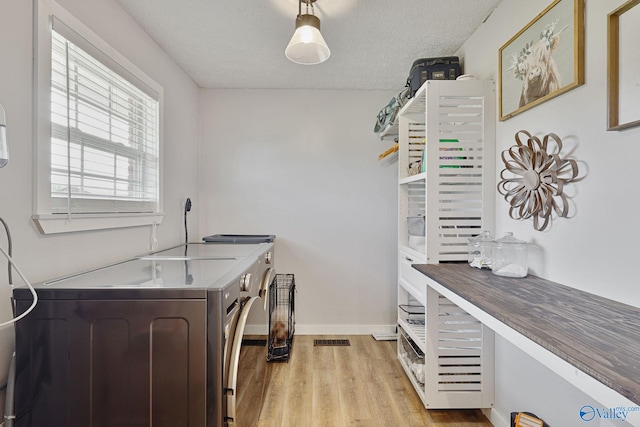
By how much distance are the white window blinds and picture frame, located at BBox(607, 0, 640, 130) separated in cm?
208

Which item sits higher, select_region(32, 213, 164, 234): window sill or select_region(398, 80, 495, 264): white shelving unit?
select_region(398, 80, 495, 264): white shelving unit

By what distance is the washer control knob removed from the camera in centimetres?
139

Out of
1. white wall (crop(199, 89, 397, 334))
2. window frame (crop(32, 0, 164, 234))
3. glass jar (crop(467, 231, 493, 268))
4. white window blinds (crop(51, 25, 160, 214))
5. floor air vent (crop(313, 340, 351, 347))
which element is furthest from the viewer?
white wall (crop(199, 89, 397, 334))

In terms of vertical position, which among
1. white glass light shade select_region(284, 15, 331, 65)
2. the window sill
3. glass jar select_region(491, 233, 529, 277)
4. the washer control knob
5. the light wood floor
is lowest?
the light wood floor

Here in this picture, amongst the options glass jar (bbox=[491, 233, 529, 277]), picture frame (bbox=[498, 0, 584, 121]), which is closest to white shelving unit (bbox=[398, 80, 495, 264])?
picture frame (bbox=[498, 0, 584, 121])

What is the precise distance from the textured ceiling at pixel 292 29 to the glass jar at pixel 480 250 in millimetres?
1294

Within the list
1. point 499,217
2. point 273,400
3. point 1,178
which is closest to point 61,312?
point 1,178

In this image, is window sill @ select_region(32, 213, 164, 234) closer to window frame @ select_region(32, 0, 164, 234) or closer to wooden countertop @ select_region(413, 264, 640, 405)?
window frame @ select_region(32, 0, 164, 234)

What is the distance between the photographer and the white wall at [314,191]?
3.00 metres

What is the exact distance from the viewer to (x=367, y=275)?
3.01 metres

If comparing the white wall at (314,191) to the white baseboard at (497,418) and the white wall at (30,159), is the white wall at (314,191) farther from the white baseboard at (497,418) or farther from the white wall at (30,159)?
the white baseboard at (497,418)

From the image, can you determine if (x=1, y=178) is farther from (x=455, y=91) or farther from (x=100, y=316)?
(x=455, y=91)

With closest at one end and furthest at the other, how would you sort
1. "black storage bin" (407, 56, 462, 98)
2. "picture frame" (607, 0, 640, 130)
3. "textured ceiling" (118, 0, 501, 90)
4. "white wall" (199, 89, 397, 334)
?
"picture frame" (607, 0, 640, 130) → "textured ceiling" (118, 0, 501, 90) → "black storage bin" (407, 56, 462, 98) → "white wall" (199, 89, 397, 334)

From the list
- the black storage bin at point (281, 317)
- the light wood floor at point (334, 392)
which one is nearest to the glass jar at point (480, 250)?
the light wood floor at point (334, 392)
